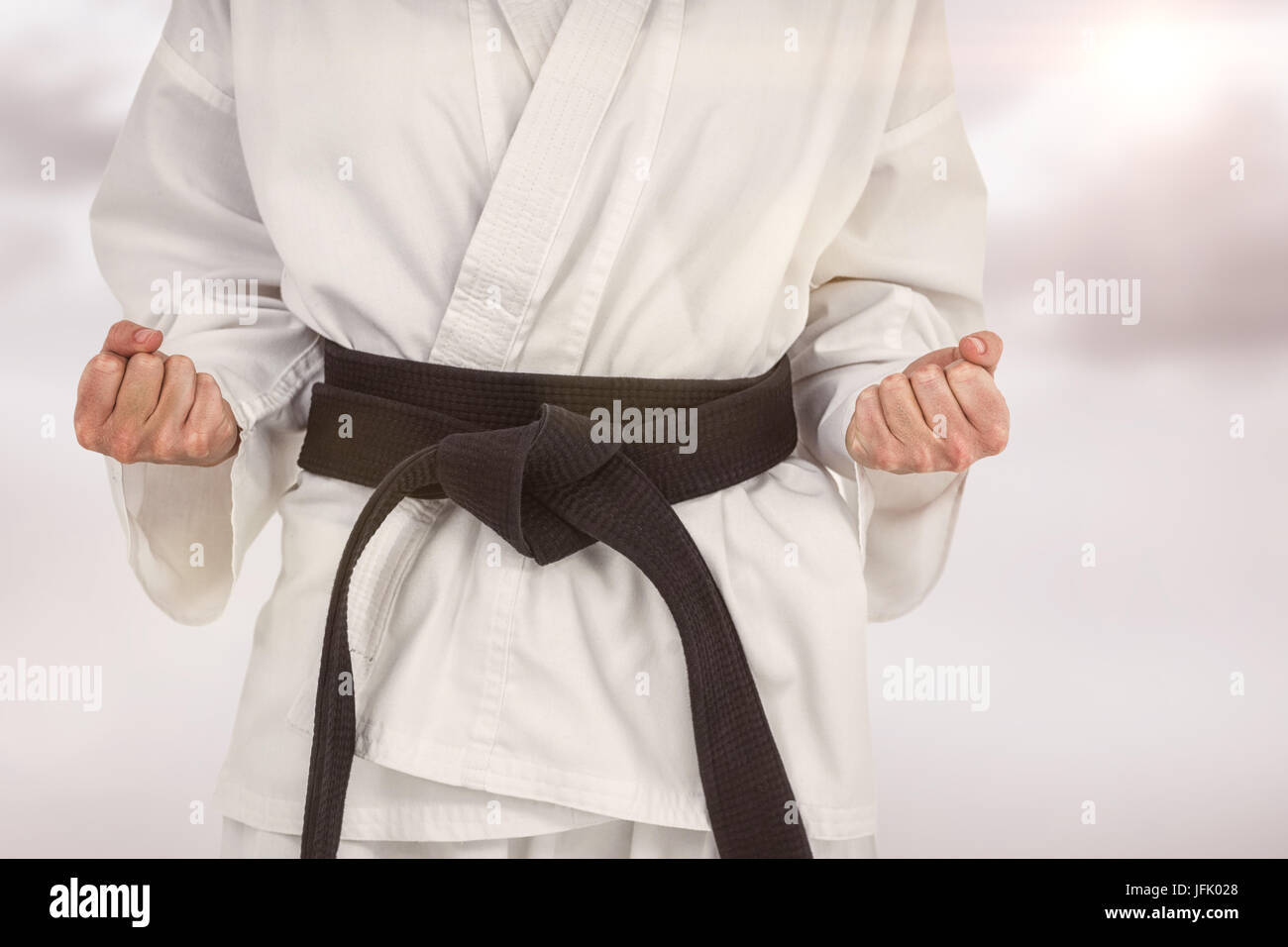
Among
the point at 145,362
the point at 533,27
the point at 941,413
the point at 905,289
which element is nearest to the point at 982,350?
the point at 941,413

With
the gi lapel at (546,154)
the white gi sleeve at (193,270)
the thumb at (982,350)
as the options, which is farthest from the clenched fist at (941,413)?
the white gi sleeve at (193,270)

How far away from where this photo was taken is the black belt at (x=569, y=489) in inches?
23.0

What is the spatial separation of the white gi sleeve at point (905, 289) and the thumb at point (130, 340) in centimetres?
39

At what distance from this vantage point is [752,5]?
656 millimetres

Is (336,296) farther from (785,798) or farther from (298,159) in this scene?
(785,798)

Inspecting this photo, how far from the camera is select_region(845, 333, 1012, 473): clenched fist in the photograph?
592mm

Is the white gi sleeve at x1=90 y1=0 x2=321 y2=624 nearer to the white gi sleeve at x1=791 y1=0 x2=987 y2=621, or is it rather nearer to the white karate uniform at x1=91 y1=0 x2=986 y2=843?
the white karate uniform at x1=91 y1=0 x2=986 y2=843

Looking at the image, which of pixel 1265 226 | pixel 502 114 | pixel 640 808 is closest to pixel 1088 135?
pixel 1265 226

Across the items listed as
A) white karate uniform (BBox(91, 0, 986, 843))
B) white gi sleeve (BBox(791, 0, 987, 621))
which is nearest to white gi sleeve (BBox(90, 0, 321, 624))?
white karate uniform (BBox(91, 0, 986, 843))

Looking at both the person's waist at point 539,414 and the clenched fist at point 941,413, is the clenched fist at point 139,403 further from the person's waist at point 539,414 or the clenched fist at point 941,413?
the clenched fist at point 941,413

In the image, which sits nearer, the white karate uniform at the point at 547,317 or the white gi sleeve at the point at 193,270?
the white karate uniform at the point at 547,317

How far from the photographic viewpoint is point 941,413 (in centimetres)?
60

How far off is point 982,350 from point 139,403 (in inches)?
17.2

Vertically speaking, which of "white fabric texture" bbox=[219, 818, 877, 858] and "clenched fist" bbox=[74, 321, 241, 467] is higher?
"clenched fist" bbox=[74, 321, 241, 467]
